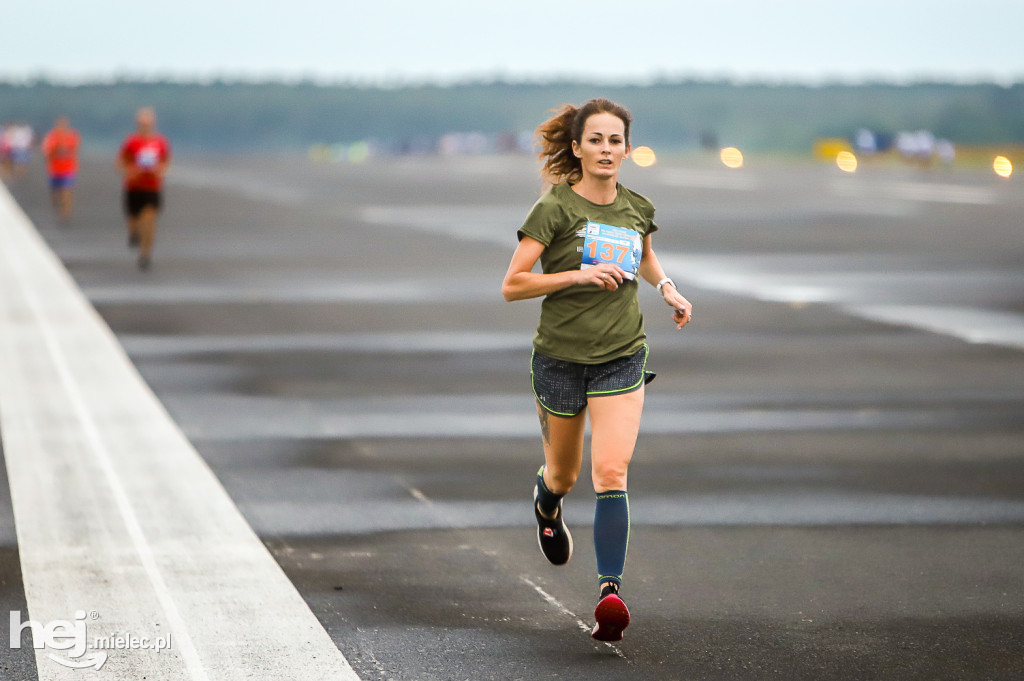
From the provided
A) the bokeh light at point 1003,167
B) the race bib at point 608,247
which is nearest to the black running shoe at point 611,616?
the race bib at point 608,247

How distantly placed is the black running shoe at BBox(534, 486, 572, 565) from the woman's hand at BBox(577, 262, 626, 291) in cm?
103

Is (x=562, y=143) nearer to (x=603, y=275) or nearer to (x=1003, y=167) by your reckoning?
(x=603, y=275)

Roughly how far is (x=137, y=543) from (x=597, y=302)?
238 cm

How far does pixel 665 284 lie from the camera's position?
614 cm

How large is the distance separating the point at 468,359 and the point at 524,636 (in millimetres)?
7517

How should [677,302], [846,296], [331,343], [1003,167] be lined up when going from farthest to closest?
[1003,167]
[846,296]
[331,343]
[677,302]

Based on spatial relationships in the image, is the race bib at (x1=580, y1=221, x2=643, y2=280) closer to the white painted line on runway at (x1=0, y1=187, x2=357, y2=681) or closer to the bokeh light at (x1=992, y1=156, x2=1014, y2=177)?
the white painted line on runway at (x1=0, y1=187, x2=357, y2=681)

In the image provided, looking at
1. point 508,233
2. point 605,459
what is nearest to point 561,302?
point 605,459

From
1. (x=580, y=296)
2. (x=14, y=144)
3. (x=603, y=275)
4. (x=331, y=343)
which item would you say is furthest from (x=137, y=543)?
(x=14, y=144)

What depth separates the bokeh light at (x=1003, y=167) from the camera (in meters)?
50.2

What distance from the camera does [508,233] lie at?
2911 centimetres

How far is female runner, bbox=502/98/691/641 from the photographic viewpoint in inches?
231

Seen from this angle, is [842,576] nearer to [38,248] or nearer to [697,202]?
[38,248]

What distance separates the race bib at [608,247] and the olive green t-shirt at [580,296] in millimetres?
23
